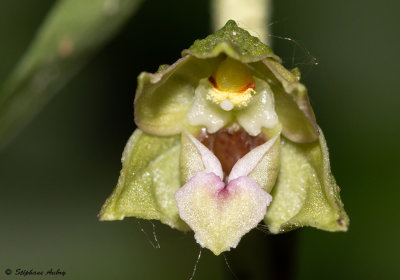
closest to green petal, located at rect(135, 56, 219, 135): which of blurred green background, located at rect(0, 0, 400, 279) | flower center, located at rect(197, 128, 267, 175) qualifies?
flower center, located at rect(197, 128, 267, 175)

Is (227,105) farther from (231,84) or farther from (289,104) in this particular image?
(289,104)

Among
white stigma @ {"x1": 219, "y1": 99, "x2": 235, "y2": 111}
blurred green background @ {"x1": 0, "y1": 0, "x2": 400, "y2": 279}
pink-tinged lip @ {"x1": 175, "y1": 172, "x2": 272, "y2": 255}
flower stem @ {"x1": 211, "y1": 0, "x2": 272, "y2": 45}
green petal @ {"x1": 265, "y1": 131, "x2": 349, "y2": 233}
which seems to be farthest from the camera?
blurred green background @ {"x1": 0, "y1": 0, "x2": 400, "y2": 279}

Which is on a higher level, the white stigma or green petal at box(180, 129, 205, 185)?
the white stigma

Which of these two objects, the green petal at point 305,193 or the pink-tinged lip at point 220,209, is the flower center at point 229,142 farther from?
the pink-tinged lip at point 220,209

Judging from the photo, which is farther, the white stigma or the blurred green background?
the blurred green background

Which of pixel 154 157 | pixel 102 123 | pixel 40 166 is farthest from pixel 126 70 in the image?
pixel 154 157

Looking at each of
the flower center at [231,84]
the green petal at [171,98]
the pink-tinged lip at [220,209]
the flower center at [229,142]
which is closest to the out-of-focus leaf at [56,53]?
the green petal at [171,98]

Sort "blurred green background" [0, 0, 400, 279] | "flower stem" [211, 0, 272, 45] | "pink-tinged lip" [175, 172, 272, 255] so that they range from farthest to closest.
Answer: "blurred green background" [0, 0, 400, 279] < "flower stem" [211, 0, 272, 45] < "pink-tinged lip" [175, 172, 272, 255]

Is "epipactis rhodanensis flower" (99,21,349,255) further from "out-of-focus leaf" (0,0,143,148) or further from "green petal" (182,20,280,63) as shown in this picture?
"out-of-focus leaf" (0,0,143,148)
